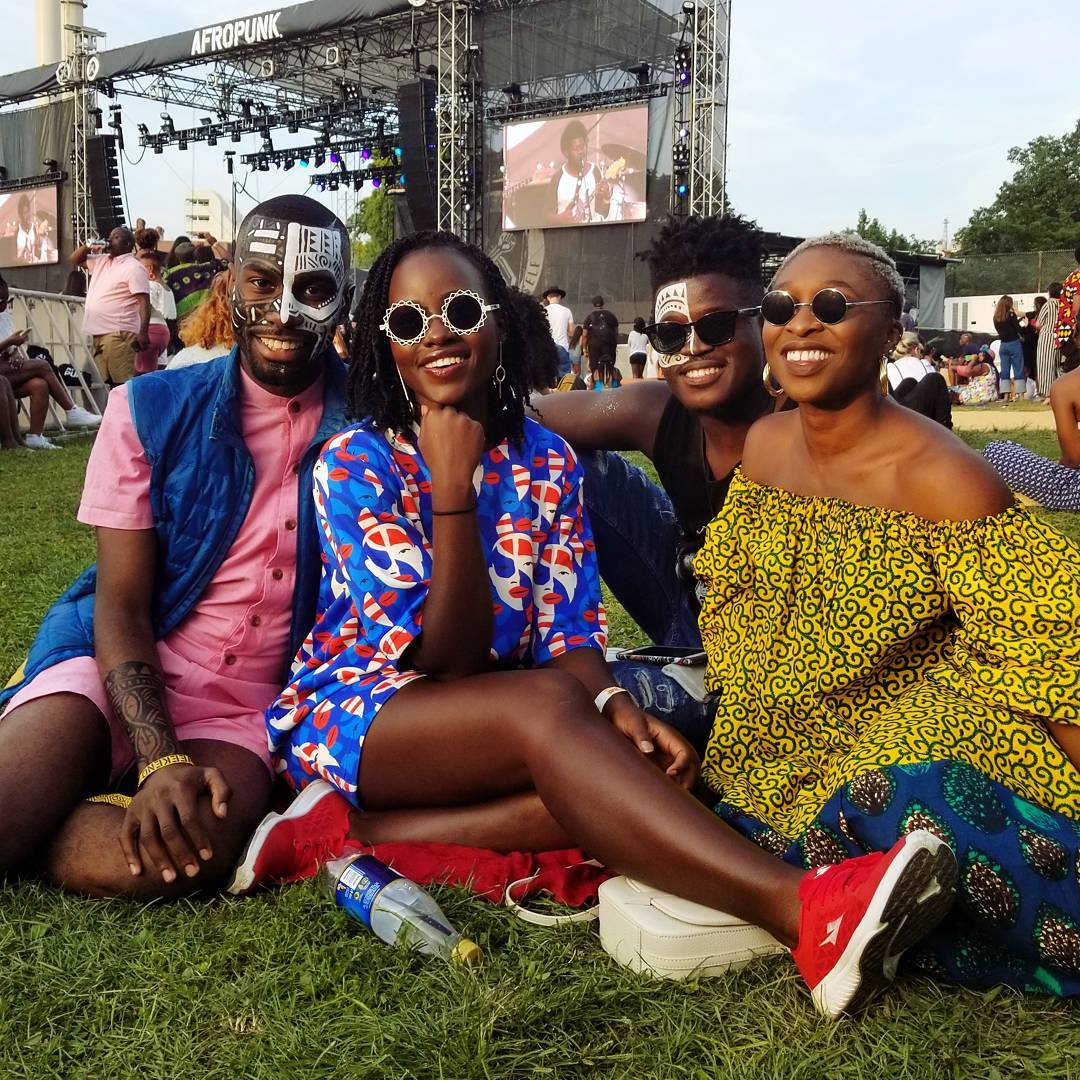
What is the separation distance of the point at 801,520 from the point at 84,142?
2613cm

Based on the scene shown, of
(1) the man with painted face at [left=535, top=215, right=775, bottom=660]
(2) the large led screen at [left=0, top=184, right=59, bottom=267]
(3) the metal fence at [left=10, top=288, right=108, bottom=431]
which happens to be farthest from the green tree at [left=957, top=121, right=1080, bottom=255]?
(1) the man with painted face at [left=535, top=215, right=775, bottom=660]

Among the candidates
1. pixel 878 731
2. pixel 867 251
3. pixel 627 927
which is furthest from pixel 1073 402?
pixel 627 927

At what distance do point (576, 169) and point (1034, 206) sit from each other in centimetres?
4298

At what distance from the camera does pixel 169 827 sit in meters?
2.22

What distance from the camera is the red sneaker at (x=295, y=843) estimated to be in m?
2.32

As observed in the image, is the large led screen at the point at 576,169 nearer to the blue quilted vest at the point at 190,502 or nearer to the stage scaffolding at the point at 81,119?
the stage scaffolding at the point at 81,119

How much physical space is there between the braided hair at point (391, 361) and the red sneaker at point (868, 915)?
4.41 feet

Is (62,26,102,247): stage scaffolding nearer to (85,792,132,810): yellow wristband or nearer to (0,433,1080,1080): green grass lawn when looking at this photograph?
(85,792,132,810): yellow wristband

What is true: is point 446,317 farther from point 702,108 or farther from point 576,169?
point 576,169

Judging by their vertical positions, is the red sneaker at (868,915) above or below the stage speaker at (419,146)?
below

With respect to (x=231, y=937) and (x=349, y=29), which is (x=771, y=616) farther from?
(x=349, y=29)

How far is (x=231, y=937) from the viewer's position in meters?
2.12

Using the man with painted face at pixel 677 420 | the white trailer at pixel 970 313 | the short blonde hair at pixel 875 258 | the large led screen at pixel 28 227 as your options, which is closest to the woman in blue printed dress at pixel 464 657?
the man with painted face at pixel 677 420

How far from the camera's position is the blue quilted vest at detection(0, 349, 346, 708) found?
8.69 ft
